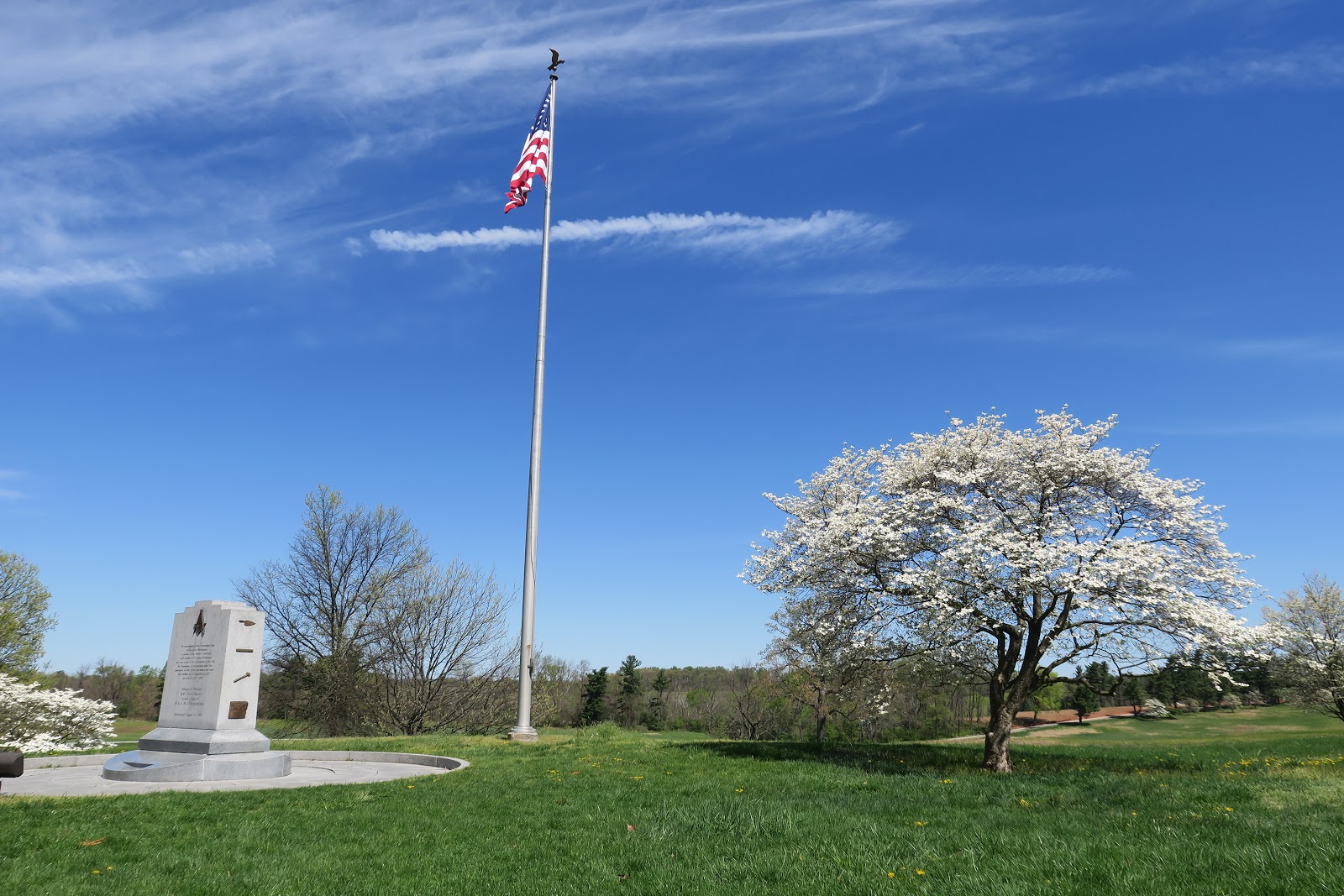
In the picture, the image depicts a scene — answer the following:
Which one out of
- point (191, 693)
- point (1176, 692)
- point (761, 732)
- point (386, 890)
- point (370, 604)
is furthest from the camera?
point (1176, 692)

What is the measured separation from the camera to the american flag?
26156 mm

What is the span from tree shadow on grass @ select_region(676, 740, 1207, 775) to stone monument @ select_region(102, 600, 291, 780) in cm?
986

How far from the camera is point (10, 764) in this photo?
11.1 m

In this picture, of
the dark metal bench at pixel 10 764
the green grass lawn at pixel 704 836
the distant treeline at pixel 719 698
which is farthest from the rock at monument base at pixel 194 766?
the distant treeline at pixel 719 698

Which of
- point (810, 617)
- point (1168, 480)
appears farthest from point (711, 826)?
point (1168, 480)

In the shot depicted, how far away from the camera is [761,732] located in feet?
215

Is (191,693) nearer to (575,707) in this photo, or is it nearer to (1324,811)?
(1324,811)

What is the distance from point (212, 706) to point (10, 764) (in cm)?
518

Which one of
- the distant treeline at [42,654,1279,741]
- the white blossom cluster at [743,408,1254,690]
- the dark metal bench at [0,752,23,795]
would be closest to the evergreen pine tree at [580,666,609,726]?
the distant treeline at [42,654,1279,741]

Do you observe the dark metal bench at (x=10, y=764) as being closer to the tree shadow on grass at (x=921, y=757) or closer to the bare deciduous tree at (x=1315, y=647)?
the tree shadow on grass at (x=921, y=757)

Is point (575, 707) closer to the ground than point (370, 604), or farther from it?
closer to the ground

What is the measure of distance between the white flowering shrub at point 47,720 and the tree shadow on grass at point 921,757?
17643 mm

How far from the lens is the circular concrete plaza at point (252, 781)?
42.7 feet

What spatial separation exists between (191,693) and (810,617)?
13.9 meters
